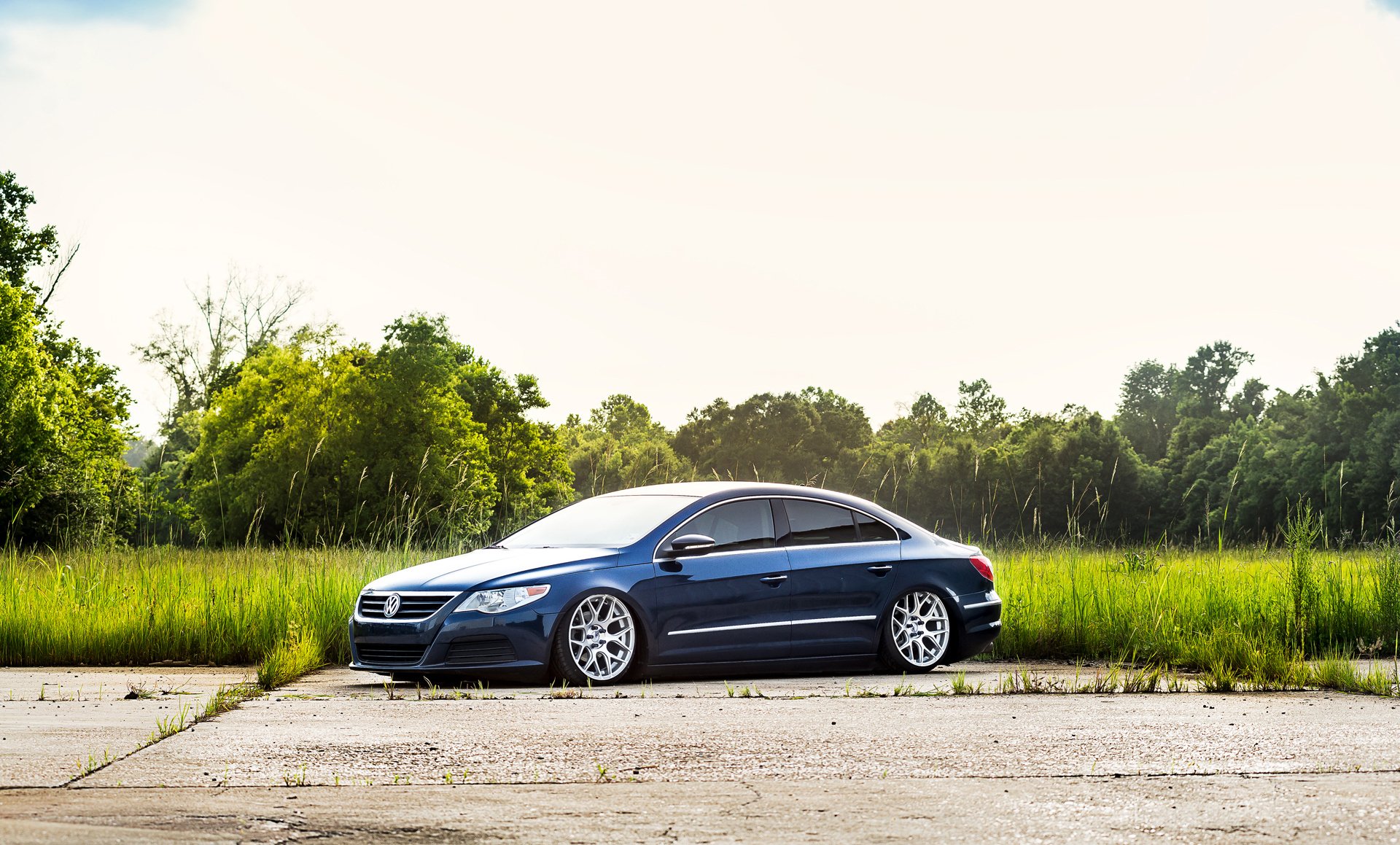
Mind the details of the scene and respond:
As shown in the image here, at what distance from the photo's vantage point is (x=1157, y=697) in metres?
9.84

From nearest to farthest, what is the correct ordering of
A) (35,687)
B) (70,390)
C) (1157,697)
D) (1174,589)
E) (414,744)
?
(414,744), (1157,697), (35,687), (1174,589), (70,390)

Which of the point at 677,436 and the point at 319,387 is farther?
the point at 677,436

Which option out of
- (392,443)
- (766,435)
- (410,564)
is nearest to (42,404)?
(392,443)

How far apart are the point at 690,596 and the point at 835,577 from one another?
1.30m

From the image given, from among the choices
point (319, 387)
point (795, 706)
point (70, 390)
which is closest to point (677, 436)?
point (319, 387)

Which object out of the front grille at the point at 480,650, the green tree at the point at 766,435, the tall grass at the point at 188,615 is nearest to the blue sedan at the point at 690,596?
the front grille at the point at 480,650

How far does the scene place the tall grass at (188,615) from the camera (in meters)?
13.3

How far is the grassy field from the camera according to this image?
13312 mm

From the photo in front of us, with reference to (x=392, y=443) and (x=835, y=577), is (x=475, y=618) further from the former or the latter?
(x=392, y=443)

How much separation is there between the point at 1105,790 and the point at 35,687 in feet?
25.6

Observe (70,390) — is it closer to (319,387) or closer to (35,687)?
(319,387)

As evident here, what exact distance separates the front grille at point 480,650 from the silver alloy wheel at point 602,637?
0.46 meters

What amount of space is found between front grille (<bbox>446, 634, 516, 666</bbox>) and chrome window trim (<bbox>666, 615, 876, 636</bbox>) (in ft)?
4.05

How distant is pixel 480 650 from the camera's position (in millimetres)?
10336
